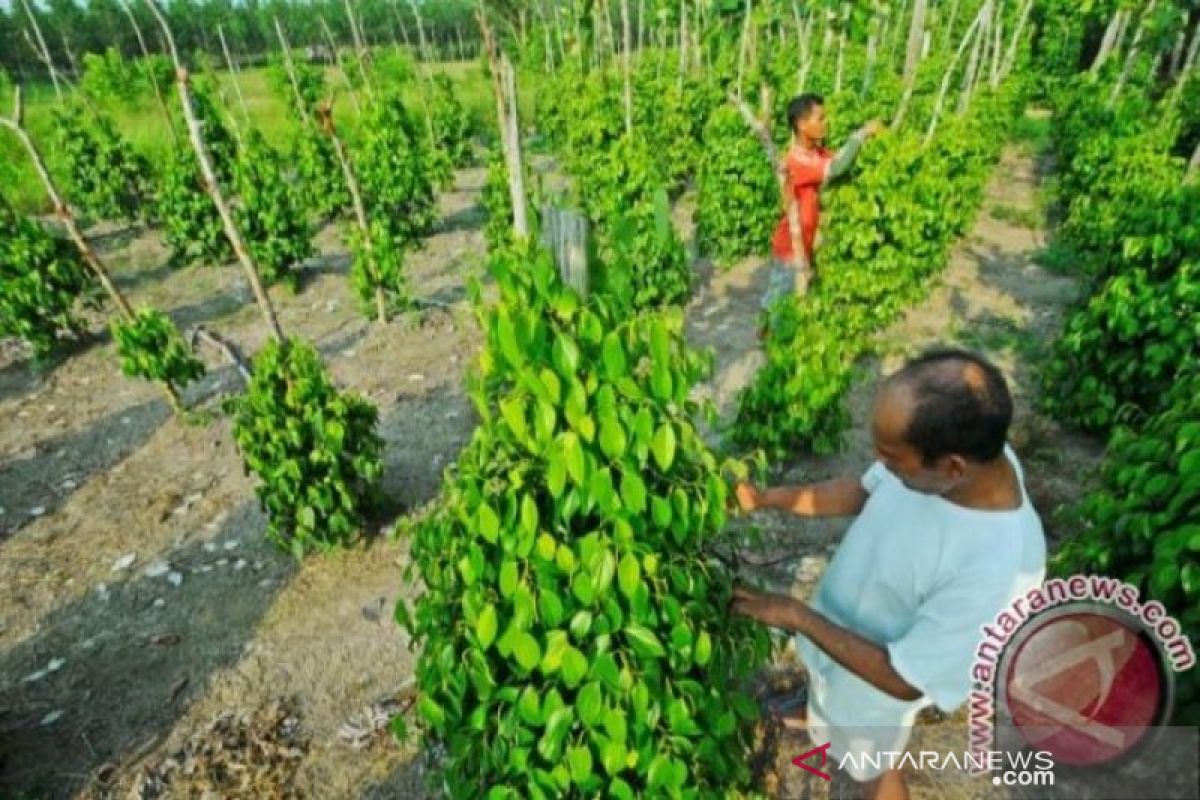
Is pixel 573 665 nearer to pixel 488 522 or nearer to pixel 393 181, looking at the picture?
pixel 488 522

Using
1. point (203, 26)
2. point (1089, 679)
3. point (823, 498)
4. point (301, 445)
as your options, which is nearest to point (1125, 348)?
point (823, 498)

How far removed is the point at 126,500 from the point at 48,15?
58864mm

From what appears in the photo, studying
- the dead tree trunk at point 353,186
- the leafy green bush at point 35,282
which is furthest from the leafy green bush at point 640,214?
the leafy green bush at point 35,282

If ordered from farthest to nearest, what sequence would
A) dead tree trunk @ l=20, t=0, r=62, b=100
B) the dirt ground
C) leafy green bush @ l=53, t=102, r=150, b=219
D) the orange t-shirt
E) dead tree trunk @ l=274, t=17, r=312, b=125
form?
leafy green bush @ l=53, t=102, r=150, b=219
dead tree trunk @ l=274, t=17, r=312, b=125
dead tree trunk @ l=20, t=0, r=62, b=100
the orange t-shirt
the dirt ground

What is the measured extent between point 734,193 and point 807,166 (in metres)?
3.00

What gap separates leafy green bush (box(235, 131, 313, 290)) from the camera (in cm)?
820

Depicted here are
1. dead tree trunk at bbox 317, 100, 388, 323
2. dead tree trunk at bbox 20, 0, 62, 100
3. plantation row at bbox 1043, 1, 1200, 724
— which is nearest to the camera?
plantation row at bbox 1043, 1, 1200, 724

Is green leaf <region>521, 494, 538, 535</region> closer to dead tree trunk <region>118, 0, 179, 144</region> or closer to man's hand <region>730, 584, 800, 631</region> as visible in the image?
man's hand <region>730, 584, 800, 631</region>

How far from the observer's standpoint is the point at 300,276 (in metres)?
9.38

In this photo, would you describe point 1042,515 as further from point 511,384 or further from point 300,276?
point 300,276

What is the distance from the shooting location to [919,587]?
1.85 metres

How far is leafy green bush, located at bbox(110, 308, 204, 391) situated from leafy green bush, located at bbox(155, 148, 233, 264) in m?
4.15

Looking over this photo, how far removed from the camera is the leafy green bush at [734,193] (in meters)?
8.13

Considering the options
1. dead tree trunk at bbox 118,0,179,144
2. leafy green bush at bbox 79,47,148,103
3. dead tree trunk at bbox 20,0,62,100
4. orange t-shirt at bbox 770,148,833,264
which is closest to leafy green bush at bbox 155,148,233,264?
dead tree trunk at bbox 118,0,179,144
